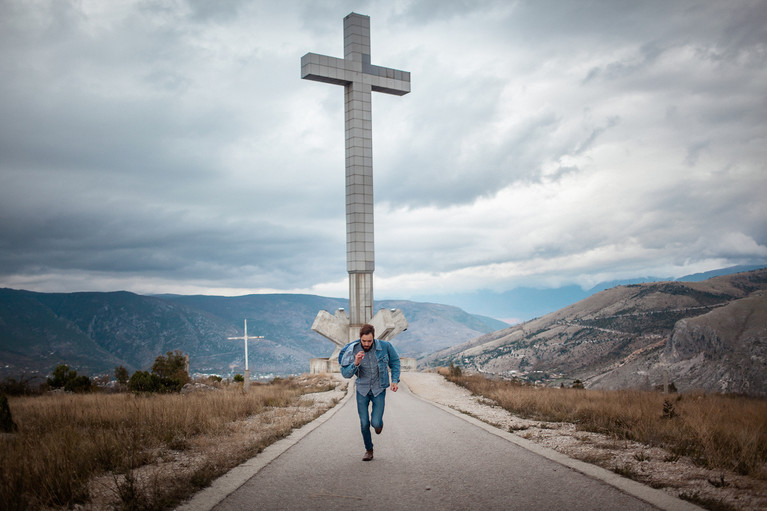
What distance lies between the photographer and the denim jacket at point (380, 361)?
8664 millimetres

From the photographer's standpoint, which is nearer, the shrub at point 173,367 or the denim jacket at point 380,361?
the denim jacket at point 380,361

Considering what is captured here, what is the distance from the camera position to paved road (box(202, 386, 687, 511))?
6.05 m

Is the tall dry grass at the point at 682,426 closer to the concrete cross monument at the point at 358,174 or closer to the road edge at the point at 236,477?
the road edge at the point at 236,477

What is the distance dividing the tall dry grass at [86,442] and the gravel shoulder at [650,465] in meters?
4.88

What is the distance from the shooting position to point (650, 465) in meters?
7.70

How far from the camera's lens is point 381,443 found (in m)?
10.2

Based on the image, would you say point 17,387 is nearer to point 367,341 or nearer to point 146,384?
point 146,384

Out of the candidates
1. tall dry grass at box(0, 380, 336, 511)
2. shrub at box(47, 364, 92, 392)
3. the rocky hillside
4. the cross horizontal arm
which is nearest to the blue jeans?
tall dry grass at box(0, 380, 336, 511)

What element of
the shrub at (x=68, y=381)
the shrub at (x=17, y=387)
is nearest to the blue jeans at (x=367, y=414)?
the shrub at (x=17, y=387)

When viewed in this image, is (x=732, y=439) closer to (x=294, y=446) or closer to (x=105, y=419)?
(x=294, y=446)

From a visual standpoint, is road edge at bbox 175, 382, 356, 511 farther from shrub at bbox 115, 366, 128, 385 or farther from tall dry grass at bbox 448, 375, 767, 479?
shrub at bbox 115, 366, 128, 385

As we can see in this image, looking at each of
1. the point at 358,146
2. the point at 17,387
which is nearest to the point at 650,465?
the point at 17,387

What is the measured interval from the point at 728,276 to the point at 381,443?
533ft

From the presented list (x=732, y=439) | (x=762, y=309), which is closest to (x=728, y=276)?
(x=762, y=309)
